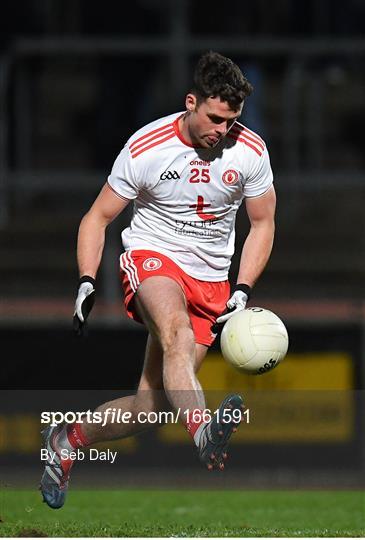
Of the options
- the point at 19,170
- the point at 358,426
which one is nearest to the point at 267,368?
the point at 358,426

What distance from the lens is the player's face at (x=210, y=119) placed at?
845cm

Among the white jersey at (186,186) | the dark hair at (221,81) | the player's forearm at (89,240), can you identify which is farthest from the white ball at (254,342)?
the dark hair at (221,81)

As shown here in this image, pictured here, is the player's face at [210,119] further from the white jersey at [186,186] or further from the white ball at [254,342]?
the white ball at [254,342]

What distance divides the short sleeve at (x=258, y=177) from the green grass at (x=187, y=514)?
2.01 meters

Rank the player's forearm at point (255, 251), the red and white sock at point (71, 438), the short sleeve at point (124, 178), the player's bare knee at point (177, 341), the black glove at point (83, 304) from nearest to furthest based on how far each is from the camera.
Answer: the player's bare knee at point (177, 341), the black glove at point (83, 304), the short sleeve at point (124, 178), the player's forearm at point (255, 251), the red and white sock at point (71, 438)

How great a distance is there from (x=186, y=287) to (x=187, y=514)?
2.66 m

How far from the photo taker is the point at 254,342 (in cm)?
845

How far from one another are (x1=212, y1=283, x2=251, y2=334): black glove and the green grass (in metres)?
1.22

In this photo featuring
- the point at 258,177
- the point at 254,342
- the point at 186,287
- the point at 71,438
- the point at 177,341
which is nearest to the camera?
the point at 177,341

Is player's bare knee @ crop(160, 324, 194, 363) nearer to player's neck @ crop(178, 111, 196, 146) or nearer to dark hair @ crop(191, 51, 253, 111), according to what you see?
player's neck @ crop(178, 111, 196, 146)

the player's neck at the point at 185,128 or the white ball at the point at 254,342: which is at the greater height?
the player's neck at the point at 185,128

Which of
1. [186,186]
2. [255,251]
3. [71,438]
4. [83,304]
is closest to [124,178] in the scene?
[186,186]

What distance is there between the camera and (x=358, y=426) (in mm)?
14711

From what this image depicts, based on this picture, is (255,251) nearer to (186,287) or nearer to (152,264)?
(186,287)
